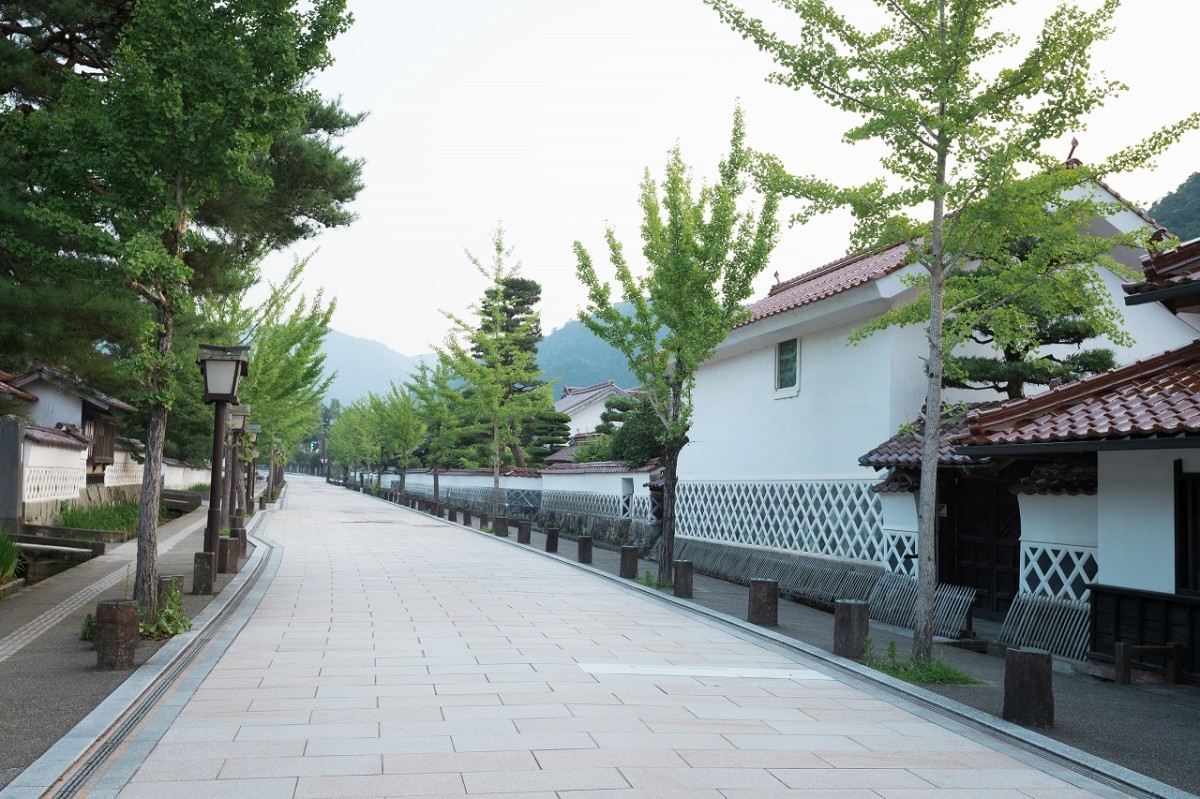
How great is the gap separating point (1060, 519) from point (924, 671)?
11.7ft

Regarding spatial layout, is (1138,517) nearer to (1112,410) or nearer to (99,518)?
(1112,410)

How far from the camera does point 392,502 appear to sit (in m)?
57.7

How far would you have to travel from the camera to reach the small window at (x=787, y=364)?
19547 millimetres

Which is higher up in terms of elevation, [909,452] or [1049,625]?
[909,452]

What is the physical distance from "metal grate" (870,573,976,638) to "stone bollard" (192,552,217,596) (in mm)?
9911

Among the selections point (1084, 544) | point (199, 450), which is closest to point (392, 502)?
point (199, 450)

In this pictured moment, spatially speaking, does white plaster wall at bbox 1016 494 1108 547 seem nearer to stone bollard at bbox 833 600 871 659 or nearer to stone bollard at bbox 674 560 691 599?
stone bollard at bbox 833 600 871 659

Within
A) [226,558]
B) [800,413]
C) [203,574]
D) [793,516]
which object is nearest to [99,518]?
[226,558]

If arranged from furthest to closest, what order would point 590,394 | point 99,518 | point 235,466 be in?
point 590,394, point 235,466, point 99,518

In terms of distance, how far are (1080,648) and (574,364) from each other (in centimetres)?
17134

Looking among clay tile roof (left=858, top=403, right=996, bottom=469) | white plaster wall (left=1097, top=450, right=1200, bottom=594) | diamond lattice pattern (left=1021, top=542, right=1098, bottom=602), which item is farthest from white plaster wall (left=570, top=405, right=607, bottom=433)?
white plaster wall (left=1097, top=450, right=1200, bottom=594)

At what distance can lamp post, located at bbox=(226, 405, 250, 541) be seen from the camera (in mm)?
22125

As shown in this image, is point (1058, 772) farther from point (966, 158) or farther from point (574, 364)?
point (574, 364)

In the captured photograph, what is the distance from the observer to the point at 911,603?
45.6 ft
